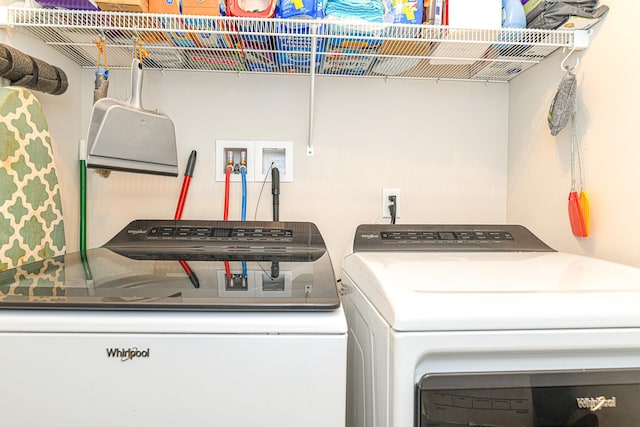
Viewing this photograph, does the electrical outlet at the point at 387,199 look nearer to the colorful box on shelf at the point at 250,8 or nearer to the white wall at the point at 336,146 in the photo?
the white wall at the point at 336,146

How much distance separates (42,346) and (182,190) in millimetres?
913

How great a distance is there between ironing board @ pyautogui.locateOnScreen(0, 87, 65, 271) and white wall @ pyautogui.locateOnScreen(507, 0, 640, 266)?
5.16ft

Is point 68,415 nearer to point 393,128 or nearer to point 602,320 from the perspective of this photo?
point 602,320

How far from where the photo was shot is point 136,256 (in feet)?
3.87

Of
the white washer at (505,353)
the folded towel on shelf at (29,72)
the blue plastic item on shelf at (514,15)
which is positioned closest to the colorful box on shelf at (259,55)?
the folded towel on shelf at (29,72)

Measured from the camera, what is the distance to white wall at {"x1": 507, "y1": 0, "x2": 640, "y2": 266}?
41.1 inches

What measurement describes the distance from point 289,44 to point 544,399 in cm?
116

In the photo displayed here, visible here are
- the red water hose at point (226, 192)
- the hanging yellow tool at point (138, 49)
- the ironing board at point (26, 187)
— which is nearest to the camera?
the ironing board at point (26, 187)

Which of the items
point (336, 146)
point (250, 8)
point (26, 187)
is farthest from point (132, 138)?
point (336, 146)

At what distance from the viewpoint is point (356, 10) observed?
1.17 meters

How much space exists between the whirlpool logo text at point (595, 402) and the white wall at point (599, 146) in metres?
0.49

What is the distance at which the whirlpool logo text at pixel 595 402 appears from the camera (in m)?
0.70

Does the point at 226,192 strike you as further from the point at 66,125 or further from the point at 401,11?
the point at 401,11

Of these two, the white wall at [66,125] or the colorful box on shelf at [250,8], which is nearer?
the colorful box on shelf at [250,8]
